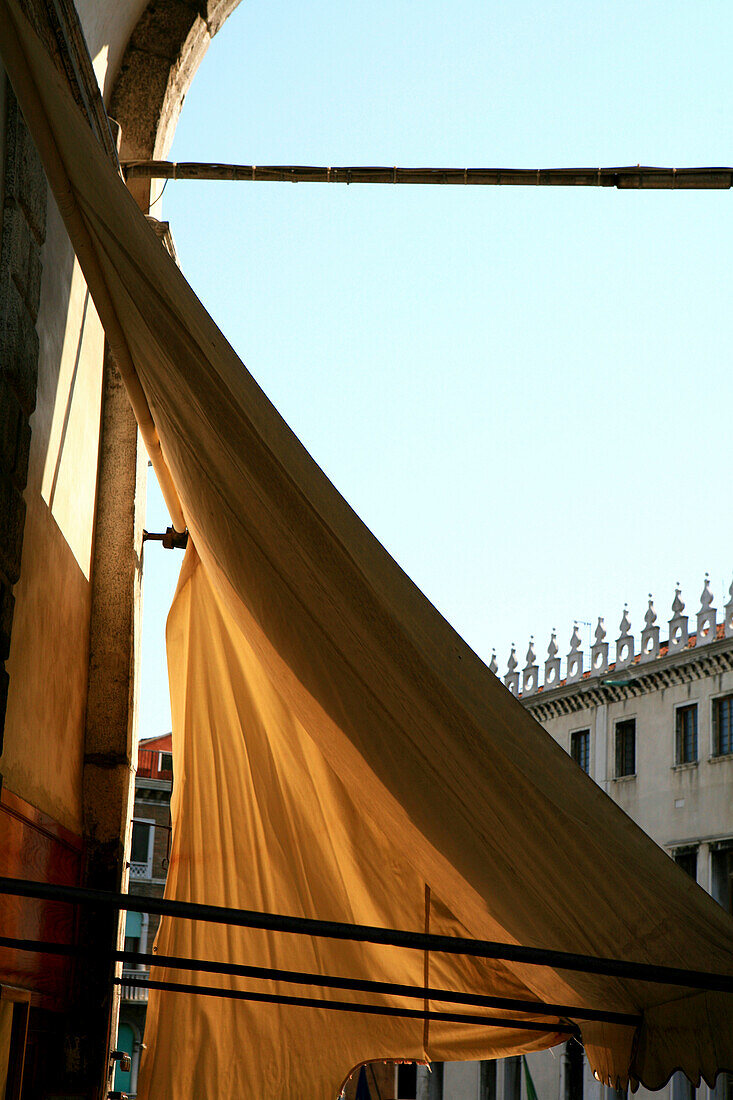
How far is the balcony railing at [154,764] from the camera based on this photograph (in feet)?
119

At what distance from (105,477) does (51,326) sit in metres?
1.06

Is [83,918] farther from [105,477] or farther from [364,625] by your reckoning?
[364,625]

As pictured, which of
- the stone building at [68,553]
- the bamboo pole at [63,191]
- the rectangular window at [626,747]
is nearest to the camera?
the bamboo pole at [63,191]

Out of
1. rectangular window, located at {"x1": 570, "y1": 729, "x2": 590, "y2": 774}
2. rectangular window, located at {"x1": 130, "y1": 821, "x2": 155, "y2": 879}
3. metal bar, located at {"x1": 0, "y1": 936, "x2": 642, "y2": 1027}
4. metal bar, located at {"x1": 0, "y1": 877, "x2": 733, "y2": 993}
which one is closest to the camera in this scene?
metal bar, located at {"x1": 0, "y1": 877, "x2": 733, "y2": 993}

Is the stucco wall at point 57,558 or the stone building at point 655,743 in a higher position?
the stone building at point 655,743

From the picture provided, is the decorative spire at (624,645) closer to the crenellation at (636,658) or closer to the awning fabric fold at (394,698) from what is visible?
the crenellation at (636,658)

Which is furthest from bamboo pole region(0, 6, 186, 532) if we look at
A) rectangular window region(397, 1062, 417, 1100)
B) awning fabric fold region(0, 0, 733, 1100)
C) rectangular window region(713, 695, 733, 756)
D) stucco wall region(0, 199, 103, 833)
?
rectangular window region(397, 1062, 417, 1100)

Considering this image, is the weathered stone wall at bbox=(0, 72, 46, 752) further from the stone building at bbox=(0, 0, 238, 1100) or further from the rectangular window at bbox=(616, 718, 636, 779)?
the rectangular window at bbox=(616, 718, 636, 779)

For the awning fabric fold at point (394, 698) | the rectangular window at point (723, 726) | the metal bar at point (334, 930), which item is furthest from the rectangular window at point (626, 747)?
the metal bar at point (334, 930)

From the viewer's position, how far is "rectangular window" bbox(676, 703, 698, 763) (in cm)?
2683

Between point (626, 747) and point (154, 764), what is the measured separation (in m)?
15.0

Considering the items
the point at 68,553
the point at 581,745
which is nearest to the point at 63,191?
the point at 68,553

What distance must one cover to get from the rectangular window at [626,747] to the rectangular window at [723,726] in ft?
9.38

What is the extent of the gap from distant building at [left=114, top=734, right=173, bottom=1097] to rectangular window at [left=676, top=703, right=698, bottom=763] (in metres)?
14.5
